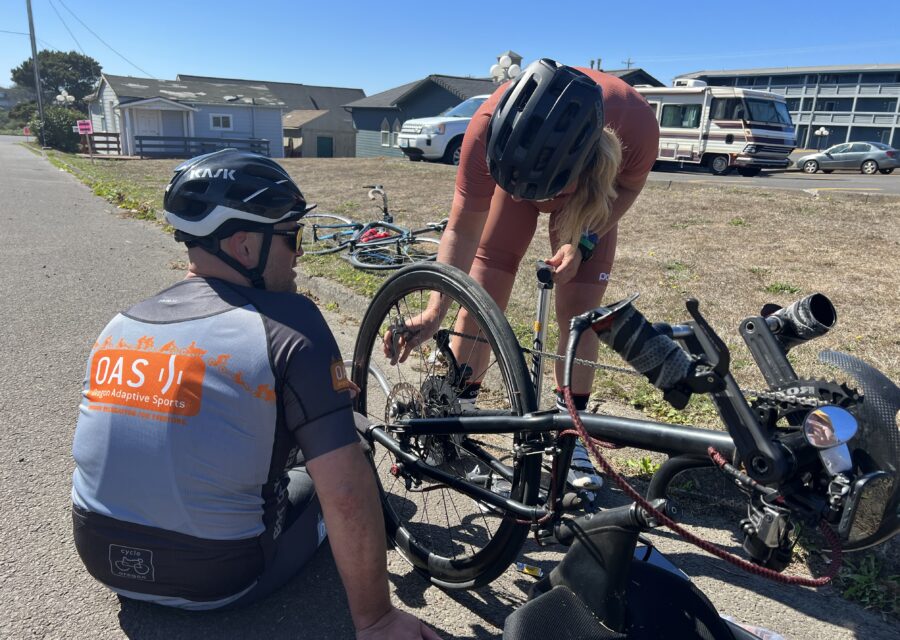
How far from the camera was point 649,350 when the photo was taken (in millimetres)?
1444

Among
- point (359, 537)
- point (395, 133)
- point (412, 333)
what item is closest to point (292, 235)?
point (412, 333)

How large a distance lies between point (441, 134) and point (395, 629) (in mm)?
19652

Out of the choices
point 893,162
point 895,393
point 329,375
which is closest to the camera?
point 895,393

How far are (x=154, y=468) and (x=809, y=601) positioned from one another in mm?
2347

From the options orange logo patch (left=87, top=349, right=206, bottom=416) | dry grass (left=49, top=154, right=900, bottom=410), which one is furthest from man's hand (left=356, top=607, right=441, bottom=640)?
dry grass (left=49, top=154, right=900, bottom=410)

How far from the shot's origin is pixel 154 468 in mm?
1908

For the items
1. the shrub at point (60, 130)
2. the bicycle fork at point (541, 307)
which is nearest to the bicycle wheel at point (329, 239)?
the bicycle fork at point (541, 307)

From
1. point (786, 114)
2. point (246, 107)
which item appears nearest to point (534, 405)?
point (786, 114)

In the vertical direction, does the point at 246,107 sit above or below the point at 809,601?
above

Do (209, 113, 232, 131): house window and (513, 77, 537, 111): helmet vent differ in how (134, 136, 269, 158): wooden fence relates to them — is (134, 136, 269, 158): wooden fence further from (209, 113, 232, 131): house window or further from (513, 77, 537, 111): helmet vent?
(513, 77, 537, 111): helmet vent

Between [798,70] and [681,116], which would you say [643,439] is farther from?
[798,70]

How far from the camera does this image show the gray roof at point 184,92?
4188cm

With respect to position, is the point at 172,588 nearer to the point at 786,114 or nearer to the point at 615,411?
the point at 615,411

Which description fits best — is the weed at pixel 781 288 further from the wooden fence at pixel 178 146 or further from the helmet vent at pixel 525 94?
the wooden fence at pixel 178 146
